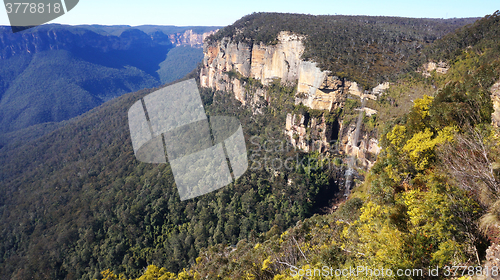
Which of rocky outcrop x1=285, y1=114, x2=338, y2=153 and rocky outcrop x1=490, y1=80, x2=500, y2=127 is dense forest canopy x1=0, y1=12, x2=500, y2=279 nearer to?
rocky outcrop x1=490, y1=80, x2=500, y2=127

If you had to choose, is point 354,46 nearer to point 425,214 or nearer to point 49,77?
point 425,214

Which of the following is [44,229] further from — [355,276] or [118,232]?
[355,276]

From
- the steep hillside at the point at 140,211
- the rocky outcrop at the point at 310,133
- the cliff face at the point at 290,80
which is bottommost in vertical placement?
the steep hillside at the point at 140,211

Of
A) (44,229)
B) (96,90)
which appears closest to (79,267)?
(44,229)

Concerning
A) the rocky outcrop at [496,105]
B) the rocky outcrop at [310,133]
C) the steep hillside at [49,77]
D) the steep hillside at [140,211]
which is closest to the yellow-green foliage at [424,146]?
the rocky outcrop at [496,105]

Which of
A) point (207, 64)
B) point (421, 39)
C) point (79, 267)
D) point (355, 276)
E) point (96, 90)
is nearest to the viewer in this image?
point (355, 276)

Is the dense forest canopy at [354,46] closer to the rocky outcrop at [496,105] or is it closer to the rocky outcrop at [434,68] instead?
the rocky outcrop at [434,68]

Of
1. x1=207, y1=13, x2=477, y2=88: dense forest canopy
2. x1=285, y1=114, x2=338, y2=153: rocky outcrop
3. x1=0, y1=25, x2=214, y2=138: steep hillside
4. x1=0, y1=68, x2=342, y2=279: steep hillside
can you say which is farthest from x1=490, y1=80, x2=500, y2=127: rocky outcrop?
x1=0, y1=25, x2=214, y2=138: steep hillside

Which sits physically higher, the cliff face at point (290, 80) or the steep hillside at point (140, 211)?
the cliff face at point (290, 80)
